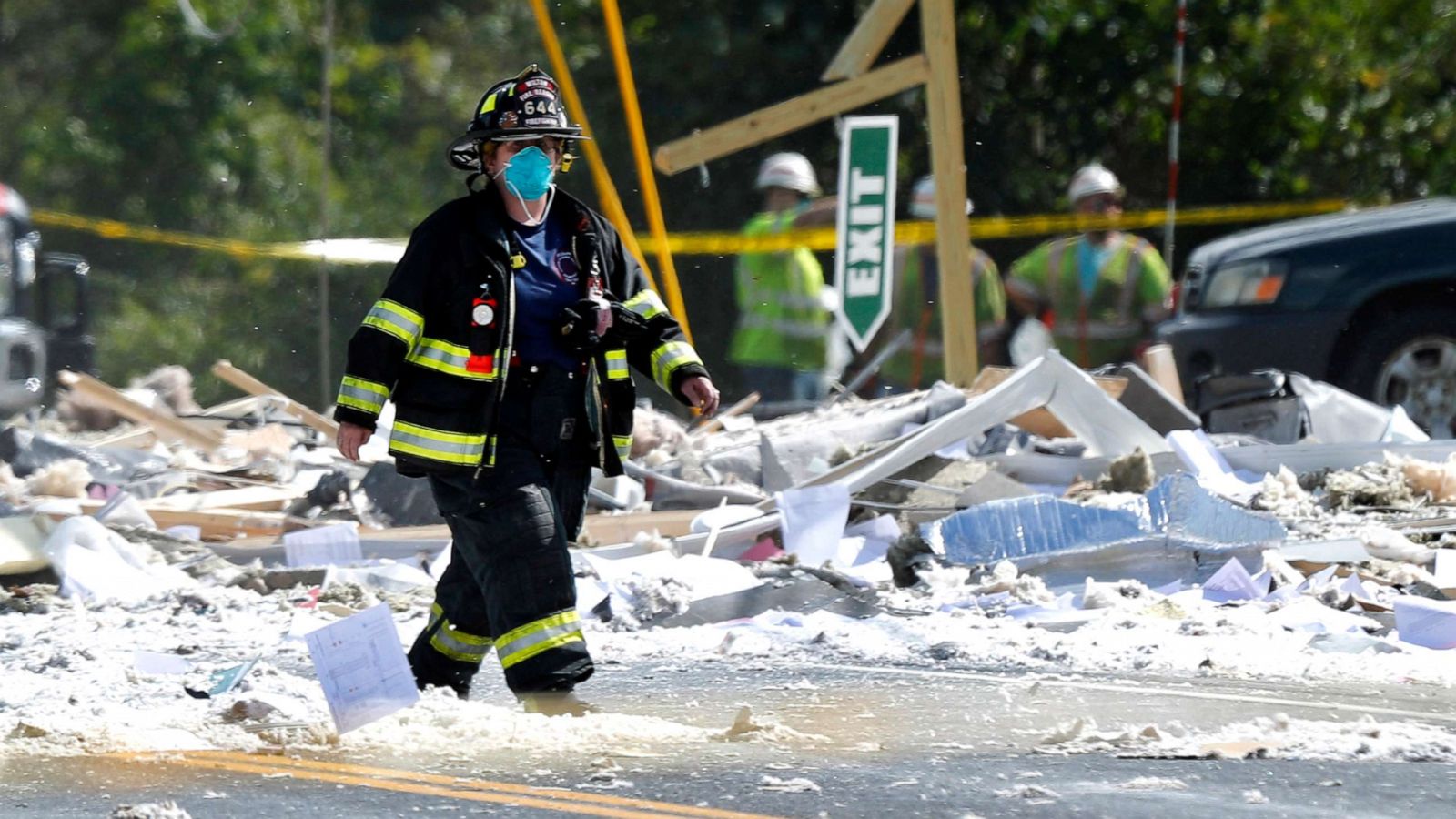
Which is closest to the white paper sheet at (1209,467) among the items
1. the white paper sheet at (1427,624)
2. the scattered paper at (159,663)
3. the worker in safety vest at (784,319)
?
the white paper sheet at (1427,624)

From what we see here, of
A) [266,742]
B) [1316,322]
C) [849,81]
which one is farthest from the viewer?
[849,81]

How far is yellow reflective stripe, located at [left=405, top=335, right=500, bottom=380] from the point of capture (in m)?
5.68

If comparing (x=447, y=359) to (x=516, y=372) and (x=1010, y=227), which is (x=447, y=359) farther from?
(x=1010, y=227)

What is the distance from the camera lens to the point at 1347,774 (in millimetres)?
4969

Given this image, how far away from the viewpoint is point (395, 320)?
561 centimetres

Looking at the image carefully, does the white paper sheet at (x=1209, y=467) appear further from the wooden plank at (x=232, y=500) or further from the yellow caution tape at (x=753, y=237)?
the yellow caution tape at (x=753, y=237)

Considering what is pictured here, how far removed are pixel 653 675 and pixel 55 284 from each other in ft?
33.8

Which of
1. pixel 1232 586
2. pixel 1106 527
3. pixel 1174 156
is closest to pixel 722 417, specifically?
pixel 1174 156

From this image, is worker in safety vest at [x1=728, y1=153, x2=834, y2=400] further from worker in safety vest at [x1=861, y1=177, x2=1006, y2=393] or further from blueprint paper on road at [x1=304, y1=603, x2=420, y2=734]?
blueprint paper on road at [x1=304, y1=603, x2=420, y2=734]

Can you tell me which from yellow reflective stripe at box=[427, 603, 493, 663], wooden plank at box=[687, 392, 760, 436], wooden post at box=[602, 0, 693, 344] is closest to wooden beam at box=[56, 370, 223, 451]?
wooden plank at box=[687, 392, 760, 436]

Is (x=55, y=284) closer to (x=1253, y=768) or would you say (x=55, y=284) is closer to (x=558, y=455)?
(x=558, y=455)

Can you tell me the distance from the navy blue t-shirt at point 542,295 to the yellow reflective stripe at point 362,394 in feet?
1.17

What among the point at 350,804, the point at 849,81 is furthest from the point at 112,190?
the point at 350,804

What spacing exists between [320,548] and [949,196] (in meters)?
5.25
